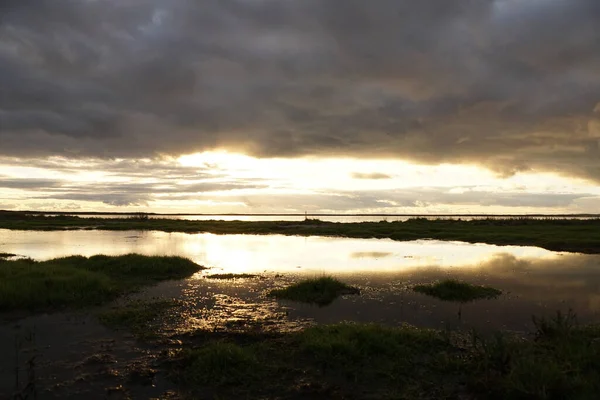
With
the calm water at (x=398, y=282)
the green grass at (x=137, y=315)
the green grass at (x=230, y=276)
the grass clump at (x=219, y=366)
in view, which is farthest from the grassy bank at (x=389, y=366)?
the green grass at (x=230, y=276)

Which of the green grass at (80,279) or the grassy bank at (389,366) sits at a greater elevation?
the green grass at (80,279)

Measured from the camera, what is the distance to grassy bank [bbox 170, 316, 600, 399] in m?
9.62

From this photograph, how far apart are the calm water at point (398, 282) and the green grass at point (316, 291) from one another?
0.66 metres

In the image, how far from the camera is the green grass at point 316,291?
768 inches

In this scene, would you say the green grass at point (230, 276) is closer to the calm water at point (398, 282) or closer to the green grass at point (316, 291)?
the calm water at point (398, 282)

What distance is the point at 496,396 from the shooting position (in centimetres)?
952

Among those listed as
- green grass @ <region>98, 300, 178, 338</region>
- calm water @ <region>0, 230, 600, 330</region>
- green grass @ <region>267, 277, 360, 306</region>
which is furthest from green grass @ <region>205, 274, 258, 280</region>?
green grass @ <region>98, 300, 178, 338</region>

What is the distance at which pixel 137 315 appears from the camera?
1614 cm

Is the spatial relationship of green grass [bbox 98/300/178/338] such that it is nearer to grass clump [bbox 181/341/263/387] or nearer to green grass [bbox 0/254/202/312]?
green grass [bbox 0/254/202/312]

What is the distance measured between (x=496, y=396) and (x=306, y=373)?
15.0 ft

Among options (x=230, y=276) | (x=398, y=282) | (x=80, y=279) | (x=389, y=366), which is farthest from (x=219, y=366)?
(x=398, y=282)

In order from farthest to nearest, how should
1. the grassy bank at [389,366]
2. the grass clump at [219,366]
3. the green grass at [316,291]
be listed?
1. the green grass at [316,291]
2. the grass clump at [219,366]
3. the grassy bank at [389,366]

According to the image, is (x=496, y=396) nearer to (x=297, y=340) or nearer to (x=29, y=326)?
(x=297, y=340)

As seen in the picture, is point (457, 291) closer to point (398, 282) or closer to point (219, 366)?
point (398, 282)
